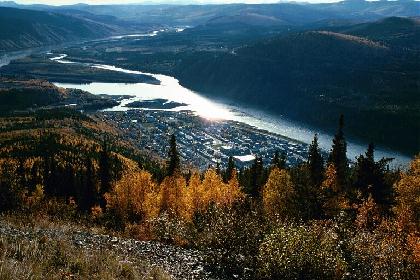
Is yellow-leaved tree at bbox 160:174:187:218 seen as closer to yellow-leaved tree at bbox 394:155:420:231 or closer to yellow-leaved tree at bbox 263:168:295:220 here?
yellow-leaved tree at bbox 263:168:295:220

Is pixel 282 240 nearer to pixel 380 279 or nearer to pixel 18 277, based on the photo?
pixel 380 279

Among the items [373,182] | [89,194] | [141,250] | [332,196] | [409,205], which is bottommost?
[89,194]

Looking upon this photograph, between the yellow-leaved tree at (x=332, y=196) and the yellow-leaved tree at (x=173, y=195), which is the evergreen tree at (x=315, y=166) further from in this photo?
the yellow-leaved tree at (x=173, y=195)

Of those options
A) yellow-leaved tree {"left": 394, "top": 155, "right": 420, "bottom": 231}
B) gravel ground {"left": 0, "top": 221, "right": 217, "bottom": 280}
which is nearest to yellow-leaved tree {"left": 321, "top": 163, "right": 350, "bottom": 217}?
yellow-leaved tree {"left": 394, "top": 155, "right": 420, "bottom": 231}

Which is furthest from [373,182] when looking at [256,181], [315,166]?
[256,181]

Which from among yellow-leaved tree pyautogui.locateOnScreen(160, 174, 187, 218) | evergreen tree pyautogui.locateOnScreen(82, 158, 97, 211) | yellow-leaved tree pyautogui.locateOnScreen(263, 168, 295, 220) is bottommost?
evergreen tree pyautogui.locateOnScreen(82, 158, 97, 211)

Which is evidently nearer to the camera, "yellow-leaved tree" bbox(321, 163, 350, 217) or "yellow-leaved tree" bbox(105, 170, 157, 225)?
"yellow-leaved tree" bbox(321, 163, 350, 217)

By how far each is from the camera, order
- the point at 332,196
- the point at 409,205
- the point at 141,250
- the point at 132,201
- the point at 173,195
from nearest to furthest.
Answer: the point at 141,250, the point at 409,205, the point at 332,196, the point at 132,201, the point at 173,195

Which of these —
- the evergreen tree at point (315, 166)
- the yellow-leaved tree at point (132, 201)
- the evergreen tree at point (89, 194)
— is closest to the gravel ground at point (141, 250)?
the yellow-leaved tree at point (132, 201)

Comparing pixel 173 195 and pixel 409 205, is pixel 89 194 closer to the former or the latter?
pixel 173 195
